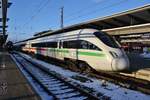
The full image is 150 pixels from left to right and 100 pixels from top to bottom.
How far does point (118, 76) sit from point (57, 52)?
9261 mm

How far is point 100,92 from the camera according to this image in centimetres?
1170

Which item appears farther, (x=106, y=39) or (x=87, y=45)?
(x=87, y=45)

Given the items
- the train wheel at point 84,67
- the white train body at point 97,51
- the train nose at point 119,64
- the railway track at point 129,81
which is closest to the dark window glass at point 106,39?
the white train body at point 97,51

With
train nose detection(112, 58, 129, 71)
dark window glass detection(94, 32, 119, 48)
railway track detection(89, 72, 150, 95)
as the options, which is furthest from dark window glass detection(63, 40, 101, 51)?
railway track detection(89, 72, 150, 95)

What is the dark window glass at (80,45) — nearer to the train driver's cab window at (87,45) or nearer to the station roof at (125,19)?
the train driver's cab window at (87,45)

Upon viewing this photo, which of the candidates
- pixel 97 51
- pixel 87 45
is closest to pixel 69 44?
pixel 87 45

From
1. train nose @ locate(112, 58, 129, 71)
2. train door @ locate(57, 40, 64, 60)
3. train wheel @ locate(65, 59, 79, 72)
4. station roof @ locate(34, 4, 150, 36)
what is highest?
station roof @ locate(34, 4, 150, 36)

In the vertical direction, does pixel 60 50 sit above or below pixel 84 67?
above

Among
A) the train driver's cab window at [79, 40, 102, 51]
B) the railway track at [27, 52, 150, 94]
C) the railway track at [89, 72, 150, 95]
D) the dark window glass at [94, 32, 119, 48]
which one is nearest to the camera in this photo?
the railway track at [89, 72, 150, 95]

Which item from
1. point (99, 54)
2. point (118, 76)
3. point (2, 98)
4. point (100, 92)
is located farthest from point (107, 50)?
point (2, 98)

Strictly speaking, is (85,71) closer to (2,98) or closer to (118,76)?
(118,76)

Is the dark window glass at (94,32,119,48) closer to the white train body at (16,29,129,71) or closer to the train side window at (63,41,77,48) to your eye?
the white train body at (16,29,129,71)

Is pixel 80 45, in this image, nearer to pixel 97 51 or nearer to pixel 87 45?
pixel 87 45

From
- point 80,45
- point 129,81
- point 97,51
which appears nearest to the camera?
point 129,81
